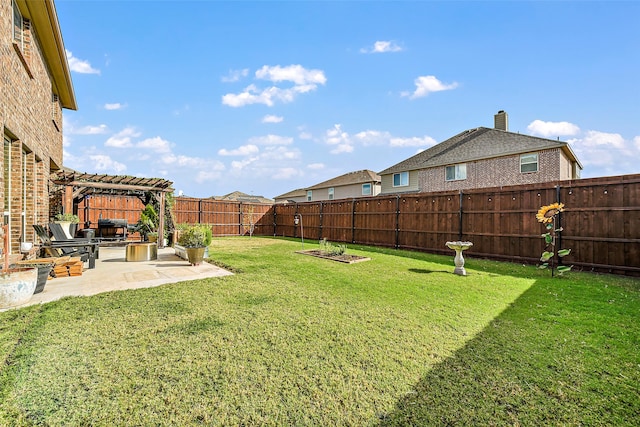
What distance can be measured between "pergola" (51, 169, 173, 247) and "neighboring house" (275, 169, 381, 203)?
1498 cm

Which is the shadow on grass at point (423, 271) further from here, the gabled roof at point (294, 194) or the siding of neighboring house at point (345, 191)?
the gabled roof at point (294, 194)

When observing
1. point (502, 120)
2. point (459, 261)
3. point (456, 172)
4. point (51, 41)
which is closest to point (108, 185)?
point (51, 41)

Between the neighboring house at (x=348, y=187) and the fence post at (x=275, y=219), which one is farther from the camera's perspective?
the neighboring house at (x=348, y=187)

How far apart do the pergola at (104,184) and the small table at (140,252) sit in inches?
125

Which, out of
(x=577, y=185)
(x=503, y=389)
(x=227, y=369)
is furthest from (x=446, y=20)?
(x=227, y=369)

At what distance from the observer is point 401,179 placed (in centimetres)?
1958

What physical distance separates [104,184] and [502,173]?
18.2 m

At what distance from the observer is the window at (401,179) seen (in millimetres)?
19253

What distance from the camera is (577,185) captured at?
6.70 meters

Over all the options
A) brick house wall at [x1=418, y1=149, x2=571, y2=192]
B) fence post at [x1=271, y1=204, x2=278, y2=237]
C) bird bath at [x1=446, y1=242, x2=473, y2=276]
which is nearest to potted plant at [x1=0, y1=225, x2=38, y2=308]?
bird bath at [x1=446, y1=242, x2=473, y2=276]

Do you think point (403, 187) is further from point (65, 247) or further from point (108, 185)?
point (65, 247)

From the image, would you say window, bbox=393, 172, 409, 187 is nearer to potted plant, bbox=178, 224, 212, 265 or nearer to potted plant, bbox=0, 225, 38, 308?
potted plant, bbox=178, 224, 212, 265

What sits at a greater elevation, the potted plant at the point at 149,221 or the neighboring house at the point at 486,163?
the neighboring house at the point at 486,163

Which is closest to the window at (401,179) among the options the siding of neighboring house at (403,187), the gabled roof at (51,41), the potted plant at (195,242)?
the siding of neighboring house at (403,187)
